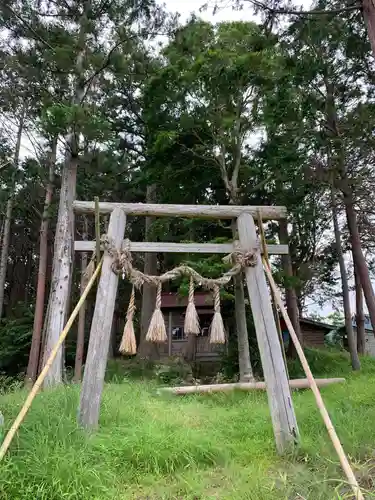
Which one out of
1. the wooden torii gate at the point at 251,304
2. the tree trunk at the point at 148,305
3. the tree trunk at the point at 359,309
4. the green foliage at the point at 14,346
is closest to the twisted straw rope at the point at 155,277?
the wooden torii gate at the point at 251,304

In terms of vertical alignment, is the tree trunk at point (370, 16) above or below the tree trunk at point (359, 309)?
above

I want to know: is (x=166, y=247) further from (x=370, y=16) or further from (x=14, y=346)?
(x=14, y=346)

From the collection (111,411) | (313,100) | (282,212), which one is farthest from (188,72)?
(111,411)

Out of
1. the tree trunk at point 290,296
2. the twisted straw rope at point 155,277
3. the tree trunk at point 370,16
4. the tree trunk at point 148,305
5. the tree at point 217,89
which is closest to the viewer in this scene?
the twisted straw rope at point 155,277

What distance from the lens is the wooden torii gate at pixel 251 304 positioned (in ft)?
12.0

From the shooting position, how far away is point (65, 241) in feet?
29.1

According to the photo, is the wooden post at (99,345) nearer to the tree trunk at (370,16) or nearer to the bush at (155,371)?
the tree trunk at (370,16)

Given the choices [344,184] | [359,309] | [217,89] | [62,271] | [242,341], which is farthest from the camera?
[359,309]

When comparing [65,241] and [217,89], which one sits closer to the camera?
[65,241]

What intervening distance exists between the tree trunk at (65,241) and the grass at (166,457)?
3.68 m

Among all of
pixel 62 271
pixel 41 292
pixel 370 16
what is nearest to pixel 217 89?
pixel 370 16

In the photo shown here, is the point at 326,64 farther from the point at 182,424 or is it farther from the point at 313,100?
the point at 182,424

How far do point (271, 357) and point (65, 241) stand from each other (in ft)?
20.7

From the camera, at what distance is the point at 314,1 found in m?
6.46
